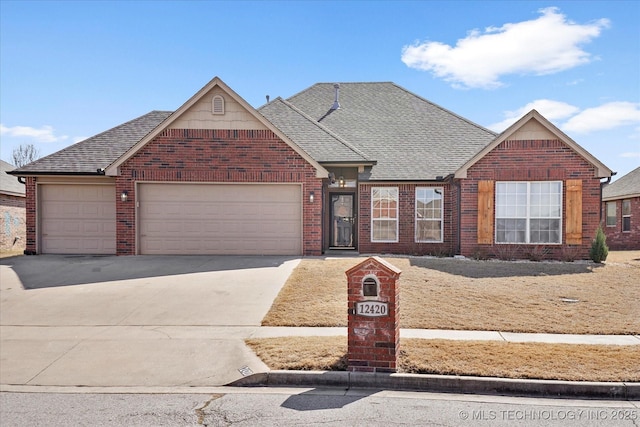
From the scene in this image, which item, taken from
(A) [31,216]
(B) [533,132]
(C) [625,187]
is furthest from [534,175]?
(A) [31,216]

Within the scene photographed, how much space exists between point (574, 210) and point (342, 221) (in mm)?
8305

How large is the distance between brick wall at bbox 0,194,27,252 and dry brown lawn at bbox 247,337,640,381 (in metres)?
20.5

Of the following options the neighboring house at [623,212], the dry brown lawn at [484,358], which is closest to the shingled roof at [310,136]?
the dry brown lawn at [484,358]

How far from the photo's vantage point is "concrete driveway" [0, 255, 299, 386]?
21.1 ft

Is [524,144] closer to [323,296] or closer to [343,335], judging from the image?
[323,296]

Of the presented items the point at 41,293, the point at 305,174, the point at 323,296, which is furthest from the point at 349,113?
the point at 41,293

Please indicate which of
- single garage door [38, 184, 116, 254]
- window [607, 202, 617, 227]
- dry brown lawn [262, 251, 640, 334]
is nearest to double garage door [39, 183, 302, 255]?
single garage door [38, 184, 116, 254]

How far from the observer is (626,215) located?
2602cm

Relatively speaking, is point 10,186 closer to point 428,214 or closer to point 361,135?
point 361,135

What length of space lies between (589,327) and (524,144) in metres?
8.83

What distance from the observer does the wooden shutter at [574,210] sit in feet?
49.8

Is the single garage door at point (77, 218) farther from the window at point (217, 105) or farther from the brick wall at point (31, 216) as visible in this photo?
the window at point (217, 105)

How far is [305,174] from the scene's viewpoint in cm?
1569

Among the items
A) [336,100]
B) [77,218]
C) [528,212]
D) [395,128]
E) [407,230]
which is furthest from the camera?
[336,100]
